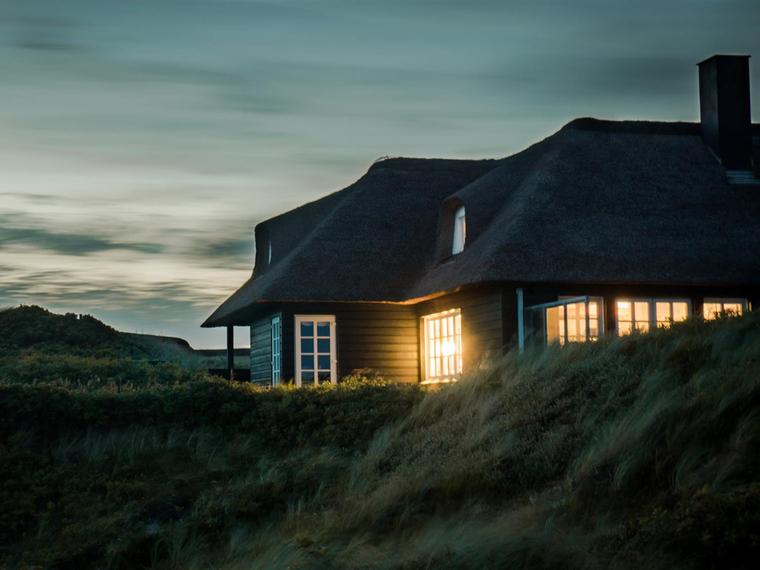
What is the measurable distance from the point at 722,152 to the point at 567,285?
264 inches

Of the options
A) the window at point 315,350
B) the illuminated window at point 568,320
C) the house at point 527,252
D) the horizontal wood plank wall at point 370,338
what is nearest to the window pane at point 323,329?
the window at point 315,350

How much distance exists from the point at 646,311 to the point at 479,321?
3514 millimetres

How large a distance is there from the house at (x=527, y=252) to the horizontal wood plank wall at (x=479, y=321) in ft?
0.16

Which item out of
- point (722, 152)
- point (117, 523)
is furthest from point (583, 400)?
point (722, 152)

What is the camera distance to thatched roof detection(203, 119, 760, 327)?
62.8ft

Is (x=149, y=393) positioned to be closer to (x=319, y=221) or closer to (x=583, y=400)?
(x=583, y=400)

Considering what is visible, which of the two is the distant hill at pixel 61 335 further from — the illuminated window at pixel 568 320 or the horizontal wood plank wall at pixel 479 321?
the illuminated window at pixel 568 320

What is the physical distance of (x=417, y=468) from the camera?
39.1 ft

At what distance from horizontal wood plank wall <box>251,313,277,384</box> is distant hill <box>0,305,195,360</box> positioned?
1125cm

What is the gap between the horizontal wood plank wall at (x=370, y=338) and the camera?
2308 cm

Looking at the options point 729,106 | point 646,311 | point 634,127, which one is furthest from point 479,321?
point 729,106

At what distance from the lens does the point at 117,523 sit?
504 inches

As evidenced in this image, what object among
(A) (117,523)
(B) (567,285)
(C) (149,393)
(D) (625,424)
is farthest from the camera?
(B) (567,285)

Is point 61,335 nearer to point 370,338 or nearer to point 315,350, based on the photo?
point 315,350
